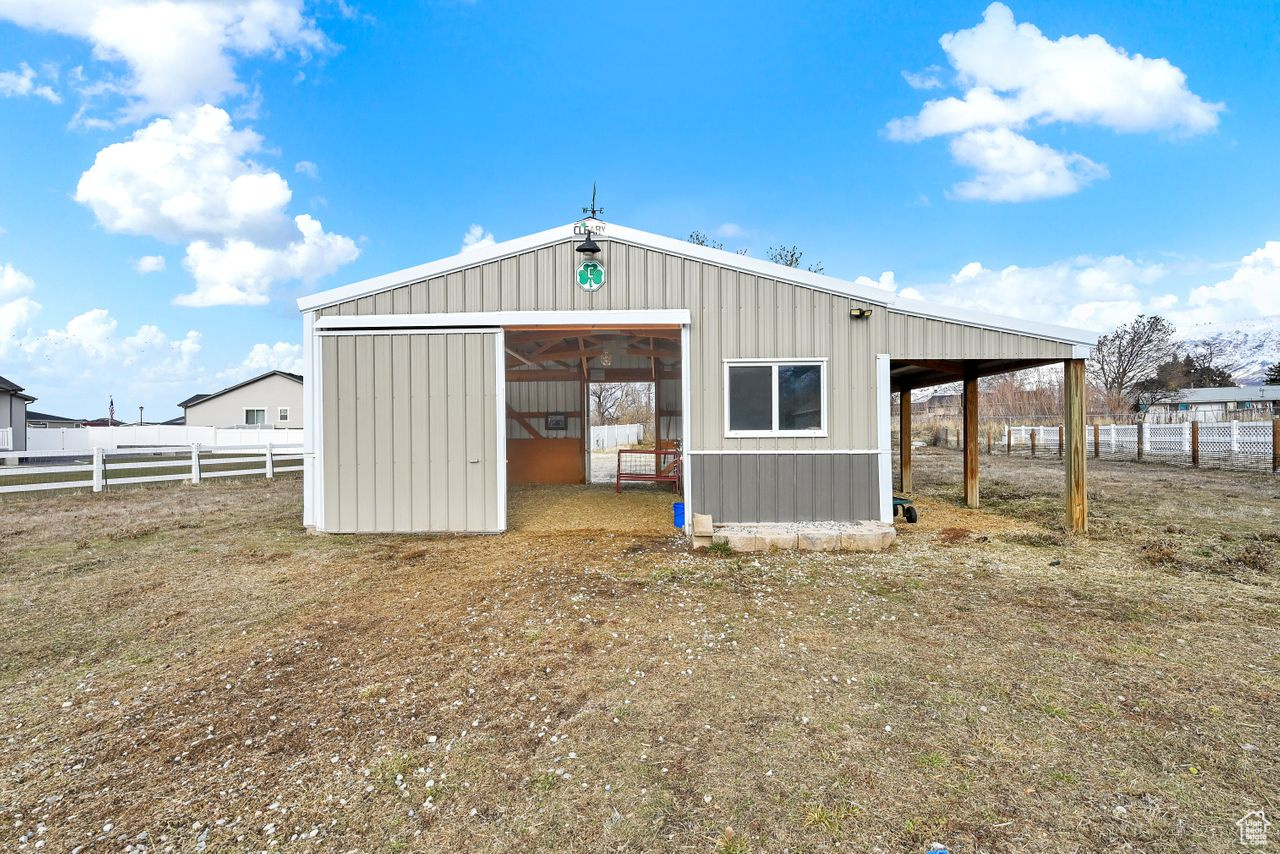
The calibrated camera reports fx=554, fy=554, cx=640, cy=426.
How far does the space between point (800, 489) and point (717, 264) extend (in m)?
3.02

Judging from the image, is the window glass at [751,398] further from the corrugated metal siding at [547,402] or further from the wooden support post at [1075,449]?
the corrugated metal siding at [547,402]

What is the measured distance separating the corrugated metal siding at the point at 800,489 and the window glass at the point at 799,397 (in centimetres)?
40

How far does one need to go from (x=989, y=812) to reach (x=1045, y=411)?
45.9 meters

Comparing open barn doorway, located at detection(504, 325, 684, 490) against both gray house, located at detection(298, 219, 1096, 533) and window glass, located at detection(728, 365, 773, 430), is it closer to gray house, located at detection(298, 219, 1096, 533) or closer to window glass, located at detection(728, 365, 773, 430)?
gray house, located at detection(298, 219, 1096, 533)

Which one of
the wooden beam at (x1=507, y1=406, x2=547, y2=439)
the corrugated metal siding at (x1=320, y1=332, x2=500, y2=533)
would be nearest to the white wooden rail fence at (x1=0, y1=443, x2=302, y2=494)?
the wooden beam at (x1=507, y1=406, x2=547, y2=439)

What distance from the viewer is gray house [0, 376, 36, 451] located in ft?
77.4

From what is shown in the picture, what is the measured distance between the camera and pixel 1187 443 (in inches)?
676

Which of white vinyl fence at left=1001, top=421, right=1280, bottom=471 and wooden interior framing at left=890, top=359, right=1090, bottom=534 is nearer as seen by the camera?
wooden interior framing at left=890, top=359, right=1090, bottom=534

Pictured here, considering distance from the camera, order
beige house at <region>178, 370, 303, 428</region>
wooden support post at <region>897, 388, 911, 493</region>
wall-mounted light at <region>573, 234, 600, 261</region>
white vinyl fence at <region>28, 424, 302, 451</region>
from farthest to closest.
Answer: beige house at <region>178, 370, 303, 428</region>
white vinyl fence at <region>28, 424, 302, 451</region>
wooden support post at <region>897, 388, 911, 493</region>
wall-mounted light at <region>573, 234, 600, 261</region>

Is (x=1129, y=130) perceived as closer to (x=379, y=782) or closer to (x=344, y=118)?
(x=344, y=118)

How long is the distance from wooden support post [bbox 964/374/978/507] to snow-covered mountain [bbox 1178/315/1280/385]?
152 meters

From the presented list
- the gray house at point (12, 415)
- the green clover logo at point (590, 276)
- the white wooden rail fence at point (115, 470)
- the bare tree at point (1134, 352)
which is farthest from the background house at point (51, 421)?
the bare tree at point (1134, 352)

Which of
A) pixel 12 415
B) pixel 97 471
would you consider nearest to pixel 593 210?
pixel 97 471

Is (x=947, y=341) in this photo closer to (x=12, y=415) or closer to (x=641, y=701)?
(x=641, y=701)
